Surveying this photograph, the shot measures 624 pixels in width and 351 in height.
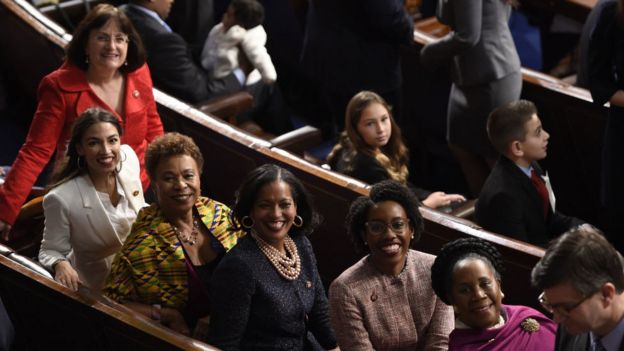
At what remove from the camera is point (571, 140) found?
432 centimetres

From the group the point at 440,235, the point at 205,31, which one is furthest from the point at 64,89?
the point at 205,31

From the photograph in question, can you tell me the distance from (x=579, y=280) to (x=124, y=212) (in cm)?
148

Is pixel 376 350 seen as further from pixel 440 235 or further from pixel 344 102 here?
pixel 344 102

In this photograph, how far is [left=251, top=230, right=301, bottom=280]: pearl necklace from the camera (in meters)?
2.87

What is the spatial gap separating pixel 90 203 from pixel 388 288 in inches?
35.1

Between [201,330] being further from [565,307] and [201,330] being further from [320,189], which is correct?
[565,307]

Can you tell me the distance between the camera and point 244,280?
2795mm

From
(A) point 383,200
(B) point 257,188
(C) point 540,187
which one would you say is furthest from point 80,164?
(C) point 540,187

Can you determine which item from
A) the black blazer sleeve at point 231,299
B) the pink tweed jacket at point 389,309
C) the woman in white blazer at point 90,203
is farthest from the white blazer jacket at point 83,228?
the pink tweed jacket at point 389,309

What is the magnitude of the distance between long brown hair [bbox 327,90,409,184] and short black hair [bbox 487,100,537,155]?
0.38 metres

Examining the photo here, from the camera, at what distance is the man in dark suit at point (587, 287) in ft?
7.29

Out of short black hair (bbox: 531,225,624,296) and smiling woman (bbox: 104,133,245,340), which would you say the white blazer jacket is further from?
short black hair (bbox: 531,225,624,296)

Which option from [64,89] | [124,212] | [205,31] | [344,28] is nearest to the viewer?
[124,212]

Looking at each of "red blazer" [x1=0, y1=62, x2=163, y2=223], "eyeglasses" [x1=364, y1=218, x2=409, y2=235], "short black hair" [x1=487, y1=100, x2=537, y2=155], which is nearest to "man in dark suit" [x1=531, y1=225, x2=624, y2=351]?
"eyeglasses" [x1=364, y1=218, x2=409, y2=235]
